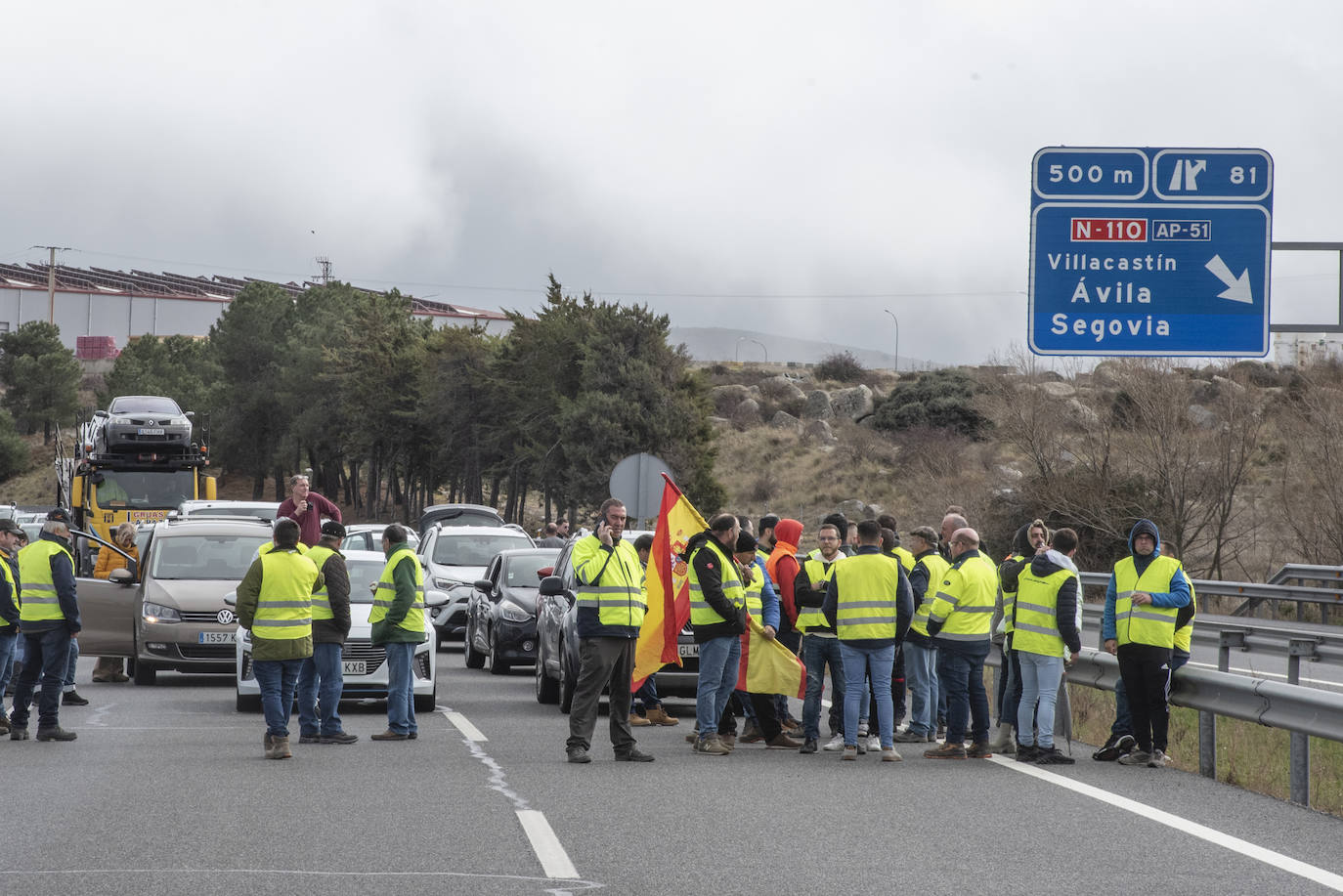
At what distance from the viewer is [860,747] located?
12.9 m

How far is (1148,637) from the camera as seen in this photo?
12.0 metres

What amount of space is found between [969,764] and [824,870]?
4632mm

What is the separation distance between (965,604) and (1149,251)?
8.30 m

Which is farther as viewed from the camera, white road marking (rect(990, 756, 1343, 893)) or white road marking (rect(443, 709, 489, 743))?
white road marking (rect(443, 709, 489, 743))

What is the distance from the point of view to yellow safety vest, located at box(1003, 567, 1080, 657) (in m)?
12.2

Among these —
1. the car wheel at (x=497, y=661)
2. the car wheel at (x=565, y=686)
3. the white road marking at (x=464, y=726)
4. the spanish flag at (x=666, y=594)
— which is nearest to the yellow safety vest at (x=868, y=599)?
the spanish flag at (x=666, y=594)

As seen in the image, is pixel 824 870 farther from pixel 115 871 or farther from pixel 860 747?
pixel 860 747

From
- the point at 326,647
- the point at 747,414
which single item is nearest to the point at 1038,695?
the point at 326,647

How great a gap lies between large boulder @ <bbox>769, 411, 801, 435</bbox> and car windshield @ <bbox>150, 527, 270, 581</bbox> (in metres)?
70.0

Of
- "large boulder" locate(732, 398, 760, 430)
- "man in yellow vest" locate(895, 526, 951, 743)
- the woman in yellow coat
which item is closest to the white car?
the woman in yellow coat

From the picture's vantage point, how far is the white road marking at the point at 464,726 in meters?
13.4

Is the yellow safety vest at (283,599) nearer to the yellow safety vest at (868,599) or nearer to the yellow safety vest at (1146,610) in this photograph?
the yellow safety vest at (868,599)

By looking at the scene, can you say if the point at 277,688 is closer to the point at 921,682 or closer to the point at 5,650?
the point at 5,650

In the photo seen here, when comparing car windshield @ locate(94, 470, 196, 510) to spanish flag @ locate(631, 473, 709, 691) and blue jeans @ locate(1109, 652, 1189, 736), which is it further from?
blue jeans @ locate(1109, 652, 1189, 736)
